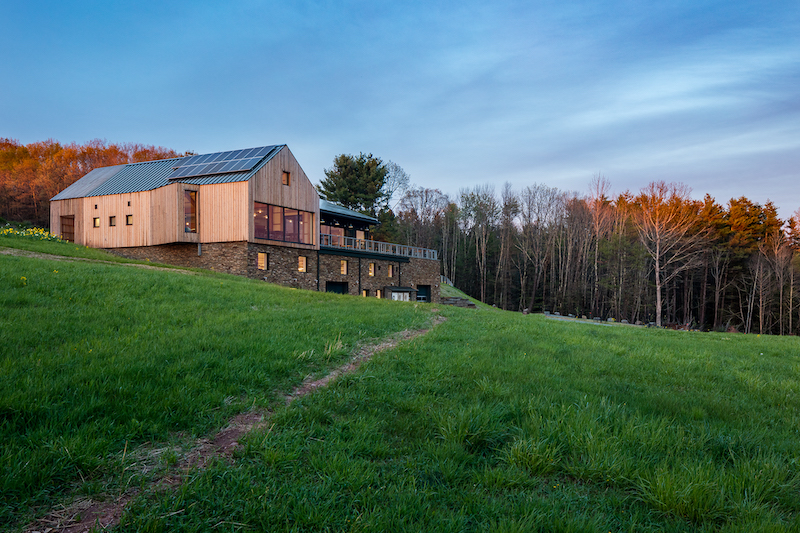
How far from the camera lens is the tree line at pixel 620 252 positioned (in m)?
35.2

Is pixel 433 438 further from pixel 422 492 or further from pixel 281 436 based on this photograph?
pixel 281 436

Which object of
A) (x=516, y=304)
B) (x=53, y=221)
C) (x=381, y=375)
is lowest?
(x=516, y=304)

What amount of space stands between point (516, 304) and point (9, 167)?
6082 centimetres

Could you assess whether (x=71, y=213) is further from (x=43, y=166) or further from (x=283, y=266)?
(x=43, y=166)

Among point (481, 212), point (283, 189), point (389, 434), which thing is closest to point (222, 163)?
point (283, 189)

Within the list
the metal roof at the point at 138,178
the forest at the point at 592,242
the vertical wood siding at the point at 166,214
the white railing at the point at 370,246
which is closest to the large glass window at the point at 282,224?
the white railing at the point at 370,246

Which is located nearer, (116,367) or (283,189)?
(116,367)

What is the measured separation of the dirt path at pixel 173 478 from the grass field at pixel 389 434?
13 cm

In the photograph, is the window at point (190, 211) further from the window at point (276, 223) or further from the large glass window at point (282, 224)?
the window at point (276, 223)

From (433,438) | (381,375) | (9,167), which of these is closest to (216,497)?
(433,438)

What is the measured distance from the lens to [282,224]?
81.3 ft

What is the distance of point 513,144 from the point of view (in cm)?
3238

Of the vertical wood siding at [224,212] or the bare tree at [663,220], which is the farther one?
the bare tree at [663,220]

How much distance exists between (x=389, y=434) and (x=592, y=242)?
5048 centimetres
